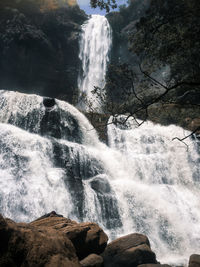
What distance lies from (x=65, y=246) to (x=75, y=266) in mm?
709

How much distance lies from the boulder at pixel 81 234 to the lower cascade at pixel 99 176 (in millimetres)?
4325

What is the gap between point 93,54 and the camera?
44.5 metres

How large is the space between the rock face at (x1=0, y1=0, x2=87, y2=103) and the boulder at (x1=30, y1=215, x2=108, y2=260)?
89.1ft

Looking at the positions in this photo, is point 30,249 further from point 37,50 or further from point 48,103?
point 37,50

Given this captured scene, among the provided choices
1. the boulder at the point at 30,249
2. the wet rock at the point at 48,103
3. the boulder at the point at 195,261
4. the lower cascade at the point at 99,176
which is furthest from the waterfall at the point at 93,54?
the boulder at the point at 30,249

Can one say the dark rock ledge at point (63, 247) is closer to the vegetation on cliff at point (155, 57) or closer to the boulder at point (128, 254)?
the boulder at point (128, 254)

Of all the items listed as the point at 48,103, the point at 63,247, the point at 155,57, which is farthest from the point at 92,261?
the point at 48,103

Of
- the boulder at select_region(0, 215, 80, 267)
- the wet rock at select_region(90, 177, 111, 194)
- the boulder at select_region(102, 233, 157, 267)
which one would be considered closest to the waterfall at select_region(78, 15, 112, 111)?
the wet rock at select_region(90, 177, 111, 194)

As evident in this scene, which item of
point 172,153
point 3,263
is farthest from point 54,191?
point 172,153

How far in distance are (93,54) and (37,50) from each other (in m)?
10.0

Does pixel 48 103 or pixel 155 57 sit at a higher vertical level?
pixel 48 103

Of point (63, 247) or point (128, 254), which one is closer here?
point (63, 247)

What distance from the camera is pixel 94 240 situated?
9.63 metres

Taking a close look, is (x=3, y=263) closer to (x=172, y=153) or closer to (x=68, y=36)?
(x=172, y=153)
